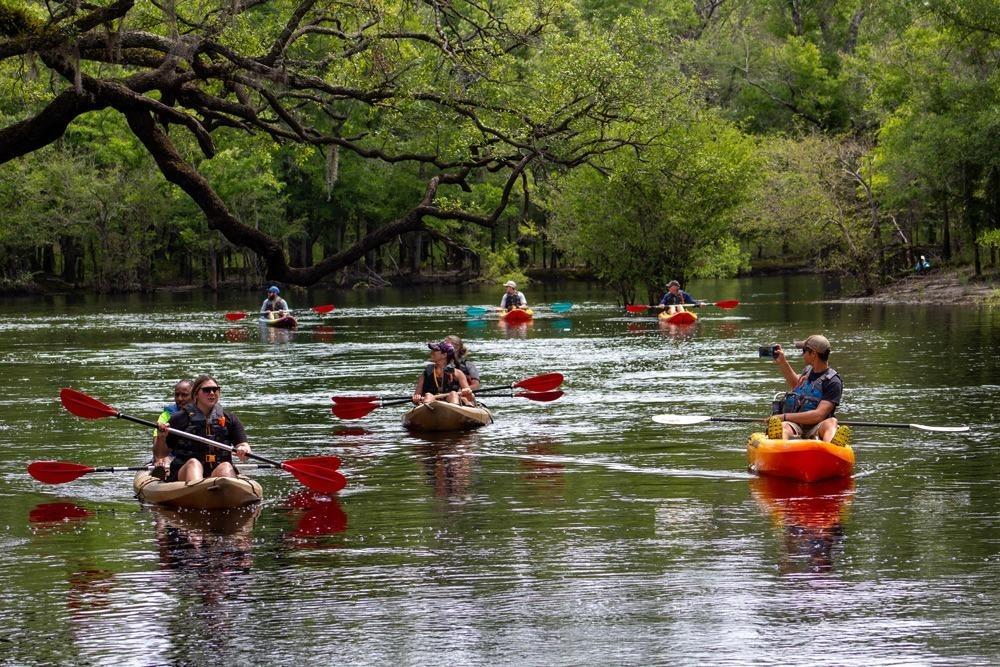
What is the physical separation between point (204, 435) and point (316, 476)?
1.22 metres

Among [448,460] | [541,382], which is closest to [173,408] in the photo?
[448,460]

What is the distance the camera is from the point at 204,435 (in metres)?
15.4

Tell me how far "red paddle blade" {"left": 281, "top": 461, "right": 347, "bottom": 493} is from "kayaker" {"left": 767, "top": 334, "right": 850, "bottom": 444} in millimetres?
4819

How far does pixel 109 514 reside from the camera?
1525 centimetres

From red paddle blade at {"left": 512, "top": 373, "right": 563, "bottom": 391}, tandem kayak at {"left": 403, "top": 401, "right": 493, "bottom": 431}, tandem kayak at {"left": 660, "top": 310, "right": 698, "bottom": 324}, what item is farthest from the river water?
tandem kayak at {"left": 660, "top": 310, "right": 698, "bottom": 324}

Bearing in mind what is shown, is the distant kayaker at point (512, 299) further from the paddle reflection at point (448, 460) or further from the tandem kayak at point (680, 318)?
the paddle reflection at point (448, 460)

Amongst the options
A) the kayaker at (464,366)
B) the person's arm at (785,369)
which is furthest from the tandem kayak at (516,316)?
the person's arm at (785,369)

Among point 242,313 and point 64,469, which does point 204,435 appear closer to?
point 64,469

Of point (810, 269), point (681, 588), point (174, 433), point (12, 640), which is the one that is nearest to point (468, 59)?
point (174, 433)

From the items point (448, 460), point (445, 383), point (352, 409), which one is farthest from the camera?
point (352, 409)

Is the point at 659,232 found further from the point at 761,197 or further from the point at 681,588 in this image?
the point at 681,588

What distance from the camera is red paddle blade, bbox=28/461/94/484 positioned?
16.0 metres

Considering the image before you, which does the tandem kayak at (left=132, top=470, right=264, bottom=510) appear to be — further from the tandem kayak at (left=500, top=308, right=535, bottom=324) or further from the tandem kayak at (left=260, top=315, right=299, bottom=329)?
the tandem kayak at (left=500, top=308, right=535, bottom=324)

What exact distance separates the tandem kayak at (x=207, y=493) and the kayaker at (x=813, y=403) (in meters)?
5.76
